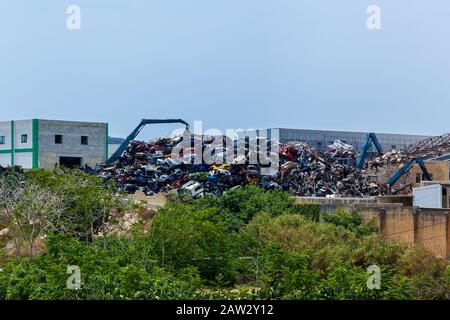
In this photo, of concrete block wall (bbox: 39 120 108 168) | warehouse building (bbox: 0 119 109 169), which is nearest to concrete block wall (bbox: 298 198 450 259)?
warehouse building (bbox: 0 119 109 169)

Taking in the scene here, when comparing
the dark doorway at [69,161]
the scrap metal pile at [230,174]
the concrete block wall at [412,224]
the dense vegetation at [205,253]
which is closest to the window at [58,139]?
the dark doorway at [69,161]

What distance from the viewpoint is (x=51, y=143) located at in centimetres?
4775

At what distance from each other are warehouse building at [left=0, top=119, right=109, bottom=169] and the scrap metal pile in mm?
4489

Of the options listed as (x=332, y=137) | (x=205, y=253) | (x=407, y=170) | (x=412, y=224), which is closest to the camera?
(x=205, y=253)

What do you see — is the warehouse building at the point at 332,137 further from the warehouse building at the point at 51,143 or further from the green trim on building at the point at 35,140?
the green trim on building at the point at 35,140

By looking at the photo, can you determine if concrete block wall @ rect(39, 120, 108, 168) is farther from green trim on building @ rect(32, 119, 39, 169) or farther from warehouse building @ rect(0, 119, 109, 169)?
green trim on building @ rect(32, 119, 39, 169)

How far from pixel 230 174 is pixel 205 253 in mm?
15258

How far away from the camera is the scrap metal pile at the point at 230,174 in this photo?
38312 millimetres

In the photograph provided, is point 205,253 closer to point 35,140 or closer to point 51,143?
point 35,140

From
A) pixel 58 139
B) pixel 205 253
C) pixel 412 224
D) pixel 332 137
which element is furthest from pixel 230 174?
pixel 332 137

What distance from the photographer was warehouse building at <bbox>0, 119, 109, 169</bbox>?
47125 mm

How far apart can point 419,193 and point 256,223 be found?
8.96 metres
